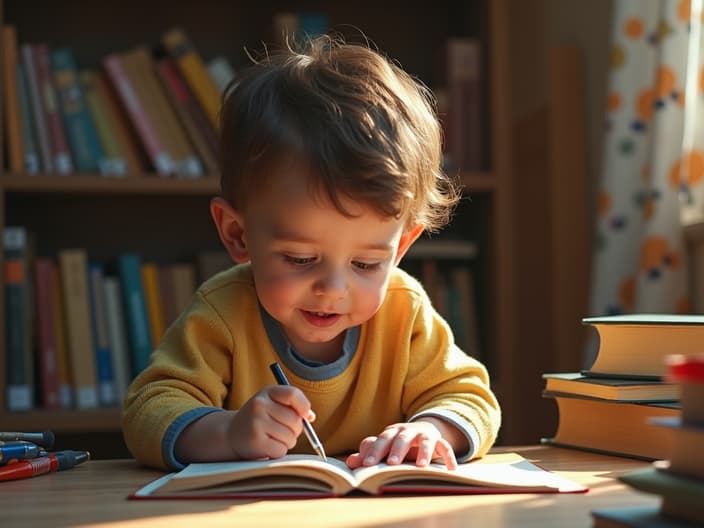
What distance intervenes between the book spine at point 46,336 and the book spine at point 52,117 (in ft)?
0.75

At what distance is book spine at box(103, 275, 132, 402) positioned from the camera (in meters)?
2.34

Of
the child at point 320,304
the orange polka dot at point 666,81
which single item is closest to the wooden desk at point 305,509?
the child at point 320,304

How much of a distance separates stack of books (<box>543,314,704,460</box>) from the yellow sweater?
92 millimetres

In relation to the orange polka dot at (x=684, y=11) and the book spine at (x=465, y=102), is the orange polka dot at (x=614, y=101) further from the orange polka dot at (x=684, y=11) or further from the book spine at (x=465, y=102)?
the book spine at (x=465, y=102)

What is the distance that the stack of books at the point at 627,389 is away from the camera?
1059 millimetres

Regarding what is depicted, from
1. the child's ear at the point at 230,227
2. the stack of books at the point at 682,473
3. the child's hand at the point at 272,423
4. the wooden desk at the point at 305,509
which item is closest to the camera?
the stack of books at the point at 682,473

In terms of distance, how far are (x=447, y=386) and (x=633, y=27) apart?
1162 mm

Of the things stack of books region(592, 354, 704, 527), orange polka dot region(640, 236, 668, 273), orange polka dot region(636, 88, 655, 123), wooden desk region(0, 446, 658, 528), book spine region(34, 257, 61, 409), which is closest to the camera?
stack of books region(592, 354, 704, 527)

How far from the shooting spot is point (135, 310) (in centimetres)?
237

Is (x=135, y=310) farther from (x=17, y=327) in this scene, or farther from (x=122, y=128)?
(x=122, y=128)

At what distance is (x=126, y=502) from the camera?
0.82 metres

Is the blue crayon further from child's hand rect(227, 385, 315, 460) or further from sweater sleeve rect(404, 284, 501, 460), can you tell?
sweater sleeve rect(404, 284, 501, 460)

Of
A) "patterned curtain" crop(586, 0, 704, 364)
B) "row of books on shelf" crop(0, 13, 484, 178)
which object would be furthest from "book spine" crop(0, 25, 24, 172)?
"patterned curtain" crop(586, 0, 704, 364)

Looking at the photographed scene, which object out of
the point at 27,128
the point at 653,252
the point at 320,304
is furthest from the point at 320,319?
the point at 27,128
